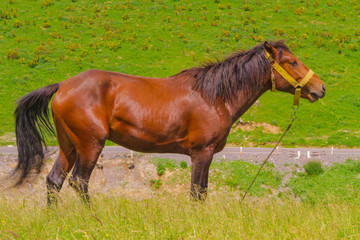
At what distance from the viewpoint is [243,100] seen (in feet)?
21.9

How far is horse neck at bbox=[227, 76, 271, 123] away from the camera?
21.7 feet

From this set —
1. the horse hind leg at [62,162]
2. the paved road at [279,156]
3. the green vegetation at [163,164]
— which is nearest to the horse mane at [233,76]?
the horse hind leg at [62,162]

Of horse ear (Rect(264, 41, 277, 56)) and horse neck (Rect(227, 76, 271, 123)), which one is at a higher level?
horse ear (Rect(264, 41, 277, 56))

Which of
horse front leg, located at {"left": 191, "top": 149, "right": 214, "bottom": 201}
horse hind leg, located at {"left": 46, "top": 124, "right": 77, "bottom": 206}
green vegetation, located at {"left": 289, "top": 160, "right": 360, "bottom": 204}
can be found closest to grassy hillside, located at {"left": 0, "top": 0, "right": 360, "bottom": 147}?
green vegetation, located at {"left": 289, "top": 160, "right": 360, "bottom": 204}

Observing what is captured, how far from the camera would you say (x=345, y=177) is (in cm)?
1498

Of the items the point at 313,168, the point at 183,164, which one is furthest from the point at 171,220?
the point at 313,168

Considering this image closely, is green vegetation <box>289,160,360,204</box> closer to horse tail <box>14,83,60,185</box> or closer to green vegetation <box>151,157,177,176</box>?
green vegetation <box>151,157,177,176</box>

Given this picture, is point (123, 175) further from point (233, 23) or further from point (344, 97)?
point (233, 23)

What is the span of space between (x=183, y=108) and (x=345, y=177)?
10702 millimetres

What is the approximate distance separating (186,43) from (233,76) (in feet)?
99.6

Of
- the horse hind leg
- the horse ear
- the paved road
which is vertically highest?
the horse ear

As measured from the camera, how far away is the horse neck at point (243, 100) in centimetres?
660

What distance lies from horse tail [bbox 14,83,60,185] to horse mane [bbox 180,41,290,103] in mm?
2367

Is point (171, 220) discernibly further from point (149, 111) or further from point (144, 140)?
point (149, 111)
